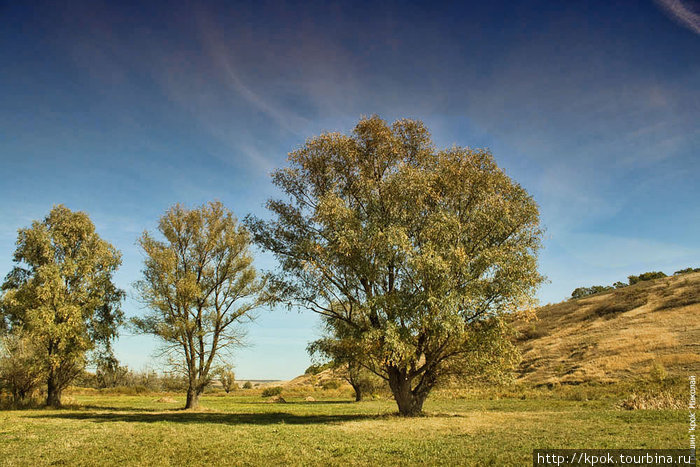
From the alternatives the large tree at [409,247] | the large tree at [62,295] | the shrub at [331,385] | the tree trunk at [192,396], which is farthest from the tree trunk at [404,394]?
the shrub at [331,385]

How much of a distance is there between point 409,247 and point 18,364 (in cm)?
3412

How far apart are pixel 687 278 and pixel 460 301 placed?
85.0 m

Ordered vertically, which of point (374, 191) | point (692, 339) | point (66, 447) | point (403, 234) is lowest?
point (66, 447)

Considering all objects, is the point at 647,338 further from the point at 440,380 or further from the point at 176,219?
the point at 176,219

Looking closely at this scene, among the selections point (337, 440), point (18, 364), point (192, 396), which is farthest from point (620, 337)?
point (18, 364)

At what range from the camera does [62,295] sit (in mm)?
35531

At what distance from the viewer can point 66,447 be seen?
14.5m

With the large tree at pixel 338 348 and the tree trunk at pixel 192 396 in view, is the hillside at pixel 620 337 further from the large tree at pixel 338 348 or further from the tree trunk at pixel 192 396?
the tree trunk at pixel 192 396

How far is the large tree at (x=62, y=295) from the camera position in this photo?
34.2 metres

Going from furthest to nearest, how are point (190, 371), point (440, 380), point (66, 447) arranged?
point (190, 371) → point (440, 380) → point (66, 447)


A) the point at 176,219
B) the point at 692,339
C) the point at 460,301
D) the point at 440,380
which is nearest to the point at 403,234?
the point at 460,301

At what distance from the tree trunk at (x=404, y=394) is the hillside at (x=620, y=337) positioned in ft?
42.9

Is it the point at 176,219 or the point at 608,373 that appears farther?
the point at 608,373

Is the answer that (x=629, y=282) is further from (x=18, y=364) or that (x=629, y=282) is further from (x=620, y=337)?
(x=18, y=364)
